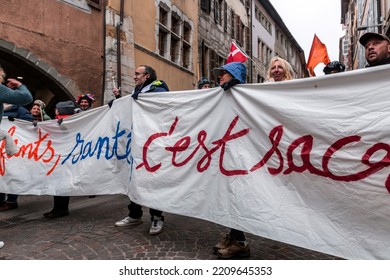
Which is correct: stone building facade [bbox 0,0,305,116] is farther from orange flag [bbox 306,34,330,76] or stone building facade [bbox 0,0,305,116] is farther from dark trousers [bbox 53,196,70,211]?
orange flag [bbox 306,34,330,76]

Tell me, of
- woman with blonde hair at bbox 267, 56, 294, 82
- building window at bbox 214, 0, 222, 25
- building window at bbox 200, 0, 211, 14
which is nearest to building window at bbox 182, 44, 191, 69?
building window at bbox 200, 0, 211, 14

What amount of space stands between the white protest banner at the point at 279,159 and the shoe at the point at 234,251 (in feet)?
0.66

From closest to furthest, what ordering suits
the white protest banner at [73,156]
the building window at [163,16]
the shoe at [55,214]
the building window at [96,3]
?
the white protest banner at [73,156] < the shoe at [55,214] < the building window at [96,3] < the building window at [163,16]

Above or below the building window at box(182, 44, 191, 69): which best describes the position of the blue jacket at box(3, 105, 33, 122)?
below

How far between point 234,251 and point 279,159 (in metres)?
0.88

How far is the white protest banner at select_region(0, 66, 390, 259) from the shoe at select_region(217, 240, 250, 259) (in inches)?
8.0

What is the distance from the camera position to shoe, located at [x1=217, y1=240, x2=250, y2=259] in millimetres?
2859

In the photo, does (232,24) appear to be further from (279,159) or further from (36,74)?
(279,159)

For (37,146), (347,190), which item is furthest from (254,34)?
(347,190)

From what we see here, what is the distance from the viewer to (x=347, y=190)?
2.36 m

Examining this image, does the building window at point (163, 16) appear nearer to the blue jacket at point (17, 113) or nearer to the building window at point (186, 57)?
the building window at point (186, 57)

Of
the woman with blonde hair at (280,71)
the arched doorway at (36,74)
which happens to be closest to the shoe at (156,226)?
the woman with blonde hair at (280,71)

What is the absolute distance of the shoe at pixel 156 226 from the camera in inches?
143
